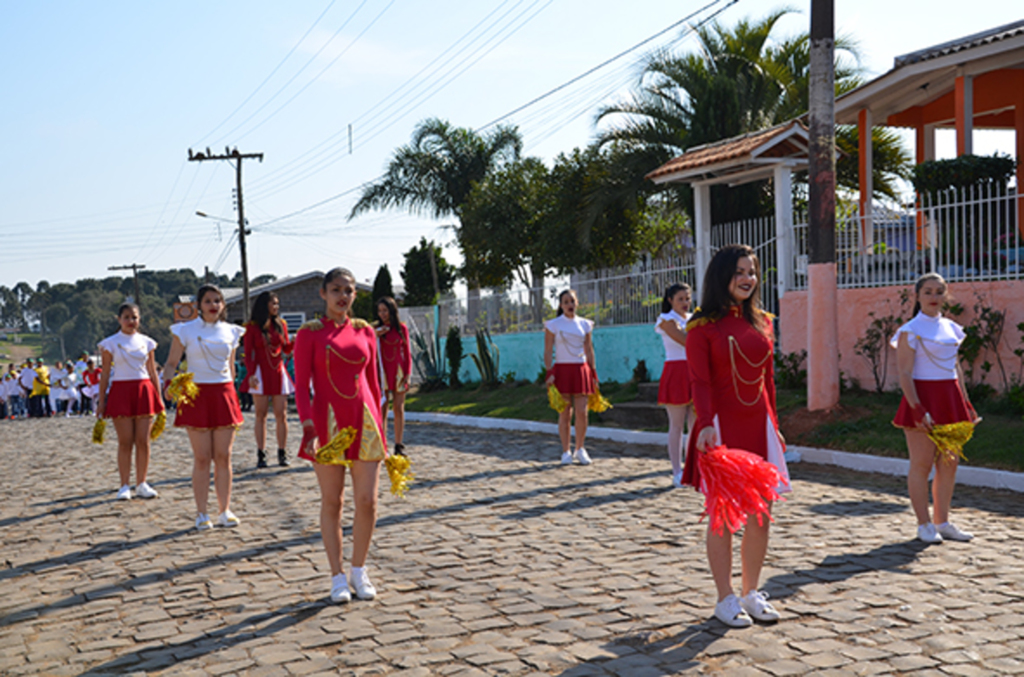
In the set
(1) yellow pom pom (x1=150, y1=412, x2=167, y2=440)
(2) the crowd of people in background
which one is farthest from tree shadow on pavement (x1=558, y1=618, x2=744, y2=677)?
(2) the crowd of people in background

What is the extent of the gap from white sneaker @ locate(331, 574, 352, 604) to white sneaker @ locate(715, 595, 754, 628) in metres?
2.06

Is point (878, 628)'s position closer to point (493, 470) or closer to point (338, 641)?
point (338, 641)

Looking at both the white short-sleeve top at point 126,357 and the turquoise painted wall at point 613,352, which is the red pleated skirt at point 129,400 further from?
the turquoise painted wall at point 613,352

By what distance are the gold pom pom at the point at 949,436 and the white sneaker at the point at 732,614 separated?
250 centimetres

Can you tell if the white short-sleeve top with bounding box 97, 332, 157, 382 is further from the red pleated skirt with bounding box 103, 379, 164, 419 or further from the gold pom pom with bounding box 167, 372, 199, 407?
the gold pom pom with bounding box 167, 372, 199, 407

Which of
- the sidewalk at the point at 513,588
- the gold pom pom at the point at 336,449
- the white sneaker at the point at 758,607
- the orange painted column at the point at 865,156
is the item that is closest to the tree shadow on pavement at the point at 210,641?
the sidewalk at the point at 513,588

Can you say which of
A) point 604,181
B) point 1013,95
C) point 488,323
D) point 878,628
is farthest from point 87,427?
point 878,628

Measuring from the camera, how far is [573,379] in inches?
Result: 432

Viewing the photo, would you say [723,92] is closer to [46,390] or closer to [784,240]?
[784,240]

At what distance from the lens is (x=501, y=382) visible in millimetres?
22828

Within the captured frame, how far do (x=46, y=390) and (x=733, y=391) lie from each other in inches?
1255

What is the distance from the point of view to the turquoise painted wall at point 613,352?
17.7 m

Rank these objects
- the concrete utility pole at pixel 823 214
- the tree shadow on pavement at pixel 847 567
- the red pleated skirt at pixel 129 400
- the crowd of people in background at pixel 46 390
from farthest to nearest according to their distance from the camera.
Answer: the crowd of people in background at pixel 46 390 → the concrete utility pole at pixel 823 214 → the red pleated skirt at pixel 129 400 → the tree shadow on pavement at pixel 847 567

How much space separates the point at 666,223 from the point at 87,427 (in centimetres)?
1521
